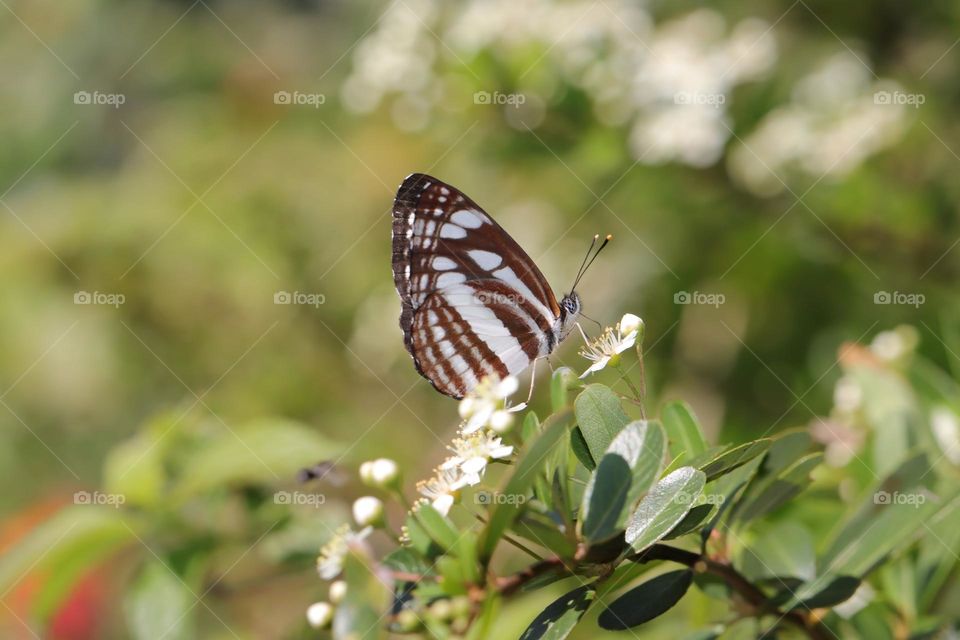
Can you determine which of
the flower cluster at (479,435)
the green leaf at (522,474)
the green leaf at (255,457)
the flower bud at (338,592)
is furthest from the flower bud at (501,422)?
the green leaf at (255,457)

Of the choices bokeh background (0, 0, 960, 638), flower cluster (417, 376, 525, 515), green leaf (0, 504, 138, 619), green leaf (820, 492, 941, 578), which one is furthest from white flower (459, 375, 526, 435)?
green leaf (0, 504, 138, 619)

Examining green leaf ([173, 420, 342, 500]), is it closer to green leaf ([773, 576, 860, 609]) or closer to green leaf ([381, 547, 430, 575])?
green leaf ([381, 547, 430, 575])

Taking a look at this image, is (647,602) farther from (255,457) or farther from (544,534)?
(255,457)

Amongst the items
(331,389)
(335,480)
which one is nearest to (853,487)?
(335,480)

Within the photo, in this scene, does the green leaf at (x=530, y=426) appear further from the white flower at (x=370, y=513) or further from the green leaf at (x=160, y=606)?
the green leaf at (x=160, y=606)

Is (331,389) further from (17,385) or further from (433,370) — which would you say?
(433,370)

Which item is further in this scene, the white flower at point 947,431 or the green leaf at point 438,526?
the white flower at point 947,431
